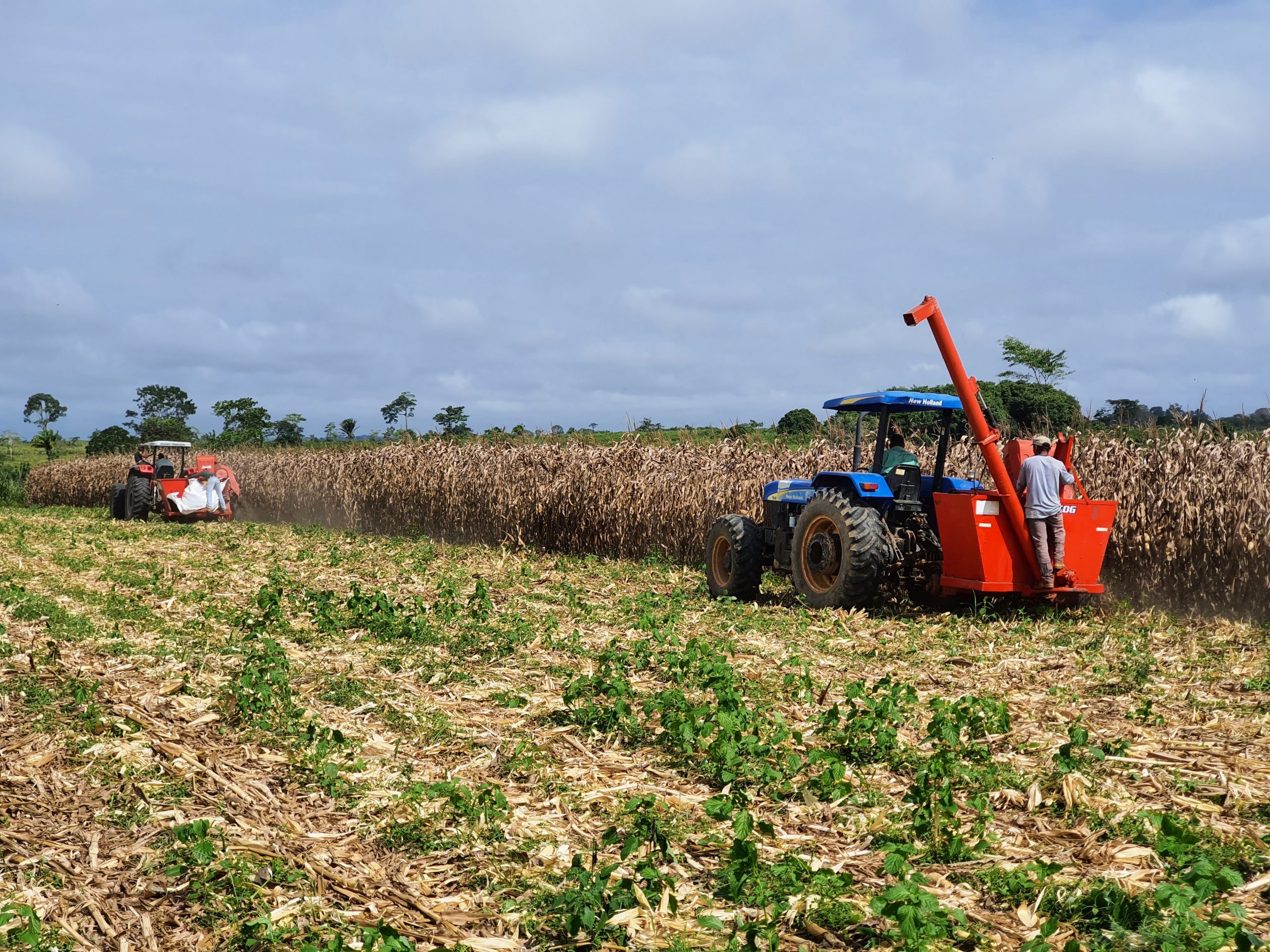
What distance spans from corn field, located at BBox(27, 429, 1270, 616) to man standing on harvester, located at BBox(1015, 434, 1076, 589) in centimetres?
269

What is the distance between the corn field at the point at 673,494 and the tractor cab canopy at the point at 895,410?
9.19ft

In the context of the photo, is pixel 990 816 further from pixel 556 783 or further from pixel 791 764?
pixel 556 783

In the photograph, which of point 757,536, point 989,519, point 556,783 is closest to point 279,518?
point 757,536

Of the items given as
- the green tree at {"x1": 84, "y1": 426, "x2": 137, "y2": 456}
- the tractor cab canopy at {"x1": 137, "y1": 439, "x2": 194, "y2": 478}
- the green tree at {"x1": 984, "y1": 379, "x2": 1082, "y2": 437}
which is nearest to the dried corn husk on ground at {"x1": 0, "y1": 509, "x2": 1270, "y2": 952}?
the tractor cab canopy at {"x1": 137, "y1": 439, "x2": 194, "y2": 478}

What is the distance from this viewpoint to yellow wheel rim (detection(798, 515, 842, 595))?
1120cm

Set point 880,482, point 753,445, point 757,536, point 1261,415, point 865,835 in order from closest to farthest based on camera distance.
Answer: point 865,835, point 880,482, point 757,536, point 1261,415, point 753,445

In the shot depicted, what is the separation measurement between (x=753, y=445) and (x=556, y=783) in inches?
509

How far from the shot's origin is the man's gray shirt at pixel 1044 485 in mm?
9984

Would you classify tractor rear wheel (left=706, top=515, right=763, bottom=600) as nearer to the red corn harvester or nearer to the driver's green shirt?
the driver's green shirt

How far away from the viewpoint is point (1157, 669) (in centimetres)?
854

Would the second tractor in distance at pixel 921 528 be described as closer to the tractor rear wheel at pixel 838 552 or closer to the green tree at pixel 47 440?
the tractor rear wheel at pixel 838 552

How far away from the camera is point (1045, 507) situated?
998 centimetres

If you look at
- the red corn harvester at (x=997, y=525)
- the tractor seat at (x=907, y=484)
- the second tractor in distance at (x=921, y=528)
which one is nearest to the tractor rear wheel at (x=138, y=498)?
the second tractor in distance at (x=921, y=528)

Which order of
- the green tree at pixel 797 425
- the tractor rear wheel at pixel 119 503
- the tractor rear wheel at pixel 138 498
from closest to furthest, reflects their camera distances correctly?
the green tree at pixel 797 425 → the tractor rear wheel at pixel 138 498 → the tractor rear wheel at pixel 119 503
